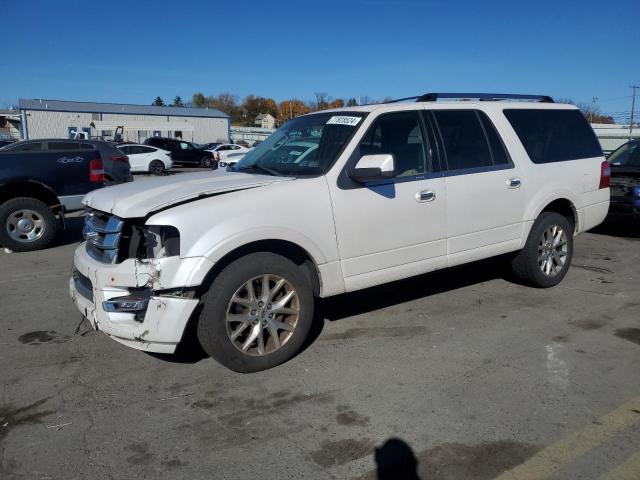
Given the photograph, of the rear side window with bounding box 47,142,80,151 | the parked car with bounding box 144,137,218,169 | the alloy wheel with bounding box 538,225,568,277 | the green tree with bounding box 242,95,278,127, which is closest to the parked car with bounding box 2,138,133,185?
the rear side window with bounding box 47,142,80,151

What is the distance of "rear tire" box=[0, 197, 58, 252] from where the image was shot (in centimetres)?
792

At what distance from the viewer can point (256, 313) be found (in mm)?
3820

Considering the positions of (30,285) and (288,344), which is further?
(30,285)

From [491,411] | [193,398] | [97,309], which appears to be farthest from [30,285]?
[491,411]


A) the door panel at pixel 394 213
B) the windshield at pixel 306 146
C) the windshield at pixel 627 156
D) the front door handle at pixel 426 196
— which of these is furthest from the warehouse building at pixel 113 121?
the front door handle at pixel 426 196

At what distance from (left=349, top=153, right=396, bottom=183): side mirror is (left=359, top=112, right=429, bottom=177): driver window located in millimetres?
397

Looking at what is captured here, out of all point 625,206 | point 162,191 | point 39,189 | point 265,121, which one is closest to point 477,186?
point 162,191

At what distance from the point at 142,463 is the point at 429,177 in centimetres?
311

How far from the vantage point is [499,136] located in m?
5.29

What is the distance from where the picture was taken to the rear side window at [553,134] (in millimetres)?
5527

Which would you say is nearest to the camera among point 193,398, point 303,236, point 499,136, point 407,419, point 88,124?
point 407,419

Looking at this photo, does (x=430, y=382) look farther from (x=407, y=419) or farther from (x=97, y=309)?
(x=97, y=309)

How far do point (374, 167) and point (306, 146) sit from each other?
33.5 inches

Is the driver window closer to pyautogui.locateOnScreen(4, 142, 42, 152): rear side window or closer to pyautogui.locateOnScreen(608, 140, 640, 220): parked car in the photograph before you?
pyautogui.locateOnScreen(608, 140, 640, 220): parked car
